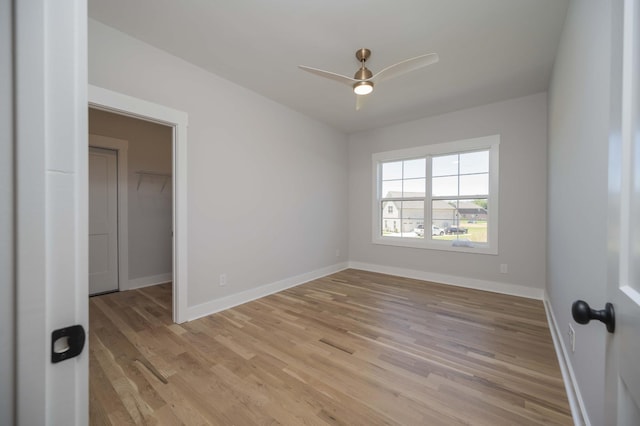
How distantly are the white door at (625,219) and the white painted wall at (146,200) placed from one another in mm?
4788

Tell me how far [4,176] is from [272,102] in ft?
11.7

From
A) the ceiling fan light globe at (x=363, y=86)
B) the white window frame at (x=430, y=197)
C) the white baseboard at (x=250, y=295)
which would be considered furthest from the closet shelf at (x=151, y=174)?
the white window frame at (x=430, y=197)

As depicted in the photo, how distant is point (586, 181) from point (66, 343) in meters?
2.22

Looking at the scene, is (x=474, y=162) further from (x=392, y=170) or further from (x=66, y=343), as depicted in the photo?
(x=66, y=343)

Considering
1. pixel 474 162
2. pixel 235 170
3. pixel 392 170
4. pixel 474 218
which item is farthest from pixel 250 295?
pixel 474 162

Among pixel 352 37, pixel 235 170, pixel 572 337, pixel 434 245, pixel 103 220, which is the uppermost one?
pixel 352 37

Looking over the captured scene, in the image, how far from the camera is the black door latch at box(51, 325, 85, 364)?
0.49 metres

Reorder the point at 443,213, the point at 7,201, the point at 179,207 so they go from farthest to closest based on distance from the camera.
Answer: the point at 443,213 < the point at 179,207 < the point at 7,201

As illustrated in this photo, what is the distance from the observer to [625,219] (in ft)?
1.83

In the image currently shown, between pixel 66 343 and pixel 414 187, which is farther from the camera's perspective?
pixel 414 187

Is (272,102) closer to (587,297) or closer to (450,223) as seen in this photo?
(450,223)

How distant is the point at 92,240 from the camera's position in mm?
3625

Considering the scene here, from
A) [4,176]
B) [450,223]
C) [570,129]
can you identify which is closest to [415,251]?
[450,223]

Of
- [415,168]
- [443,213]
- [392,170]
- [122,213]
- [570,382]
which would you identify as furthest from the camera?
[392,170]
